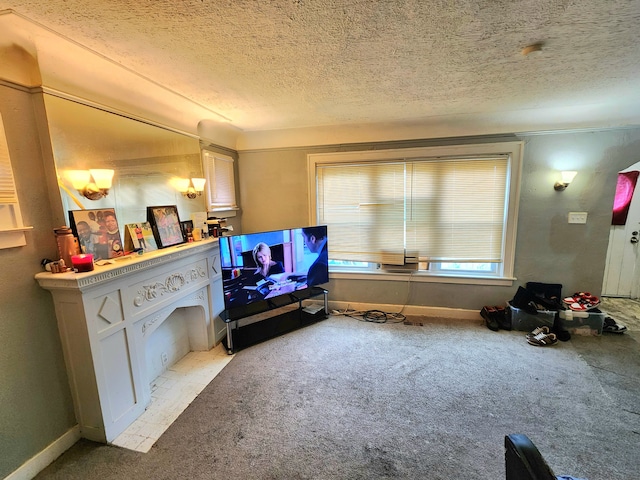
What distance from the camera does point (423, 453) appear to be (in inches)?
62.7

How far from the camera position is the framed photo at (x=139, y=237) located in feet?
6.38

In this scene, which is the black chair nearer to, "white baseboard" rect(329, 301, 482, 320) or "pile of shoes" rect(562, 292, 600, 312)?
"white baseboard" rect(329, 301, 482, 320)

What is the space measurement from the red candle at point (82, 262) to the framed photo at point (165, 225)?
625 mm

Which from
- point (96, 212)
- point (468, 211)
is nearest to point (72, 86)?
point (96, 212)

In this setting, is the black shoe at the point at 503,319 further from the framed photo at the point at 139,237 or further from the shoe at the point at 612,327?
the framed photo at the point at 139,237

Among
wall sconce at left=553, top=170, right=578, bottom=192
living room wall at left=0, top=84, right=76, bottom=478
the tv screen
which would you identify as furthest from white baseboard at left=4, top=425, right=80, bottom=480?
wall sconce at left=553, top=170, right=578, bottom=192

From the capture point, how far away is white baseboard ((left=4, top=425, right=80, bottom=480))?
145 centimetres

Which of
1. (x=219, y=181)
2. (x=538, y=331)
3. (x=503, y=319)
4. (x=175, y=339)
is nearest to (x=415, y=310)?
(x=503, y=319)

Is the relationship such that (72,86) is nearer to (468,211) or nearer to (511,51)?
(511,51)

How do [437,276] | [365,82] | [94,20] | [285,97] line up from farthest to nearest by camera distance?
1. [437,276]
2. [285,97]
3. [365,82]
4. [94,20]

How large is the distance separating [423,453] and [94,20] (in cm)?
277

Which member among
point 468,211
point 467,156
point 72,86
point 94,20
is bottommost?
point 468,211

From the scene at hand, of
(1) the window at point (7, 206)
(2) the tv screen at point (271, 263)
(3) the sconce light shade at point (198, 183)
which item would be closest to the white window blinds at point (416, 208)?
(2) the tv screen at point (271, 263)

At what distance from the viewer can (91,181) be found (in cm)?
167
